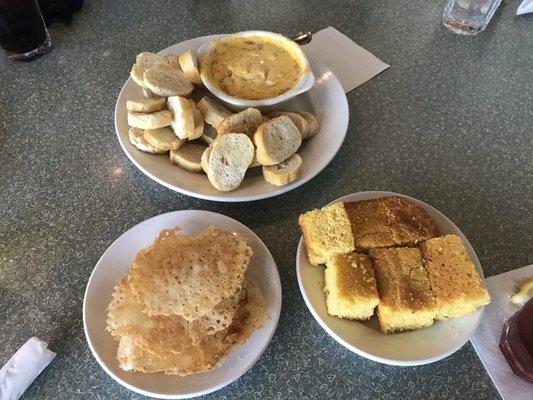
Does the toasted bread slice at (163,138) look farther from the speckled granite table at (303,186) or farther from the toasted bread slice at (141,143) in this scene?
the speckled granite table at (303,186)

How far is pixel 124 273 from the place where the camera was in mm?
956

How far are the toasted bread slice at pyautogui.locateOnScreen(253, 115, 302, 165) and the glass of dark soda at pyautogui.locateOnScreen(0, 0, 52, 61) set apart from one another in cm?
82

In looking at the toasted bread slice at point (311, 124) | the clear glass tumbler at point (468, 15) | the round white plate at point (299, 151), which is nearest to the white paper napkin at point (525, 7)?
the clear glass tumbler at point (468, 15)

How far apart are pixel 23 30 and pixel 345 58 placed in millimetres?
980

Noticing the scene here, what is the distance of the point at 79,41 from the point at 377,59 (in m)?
0.97

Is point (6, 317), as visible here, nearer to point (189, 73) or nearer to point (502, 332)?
point (189, 73)

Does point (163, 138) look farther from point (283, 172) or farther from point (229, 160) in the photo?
point (283, 172)

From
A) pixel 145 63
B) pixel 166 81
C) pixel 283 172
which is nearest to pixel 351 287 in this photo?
pixel 283 172

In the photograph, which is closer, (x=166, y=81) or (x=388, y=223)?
(x=388, y=223)

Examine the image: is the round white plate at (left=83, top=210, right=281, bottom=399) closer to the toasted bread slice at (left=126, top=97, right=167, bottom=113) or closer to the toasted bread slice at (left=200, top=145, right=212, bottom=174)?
the toasted bread slice at (left=200, top=145, right=212, bottom=174)

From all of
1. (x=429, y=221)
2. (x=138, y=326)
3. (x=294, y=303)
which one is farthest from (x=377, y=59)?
(x=138, y=326)

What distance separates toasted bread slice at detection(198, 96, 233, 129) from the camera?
119 cm

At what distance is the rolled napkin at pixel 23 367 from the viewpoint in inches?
33.4

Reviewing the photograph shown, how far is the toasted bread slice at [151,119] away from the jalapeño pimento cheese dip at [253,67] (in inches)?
8.3
